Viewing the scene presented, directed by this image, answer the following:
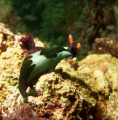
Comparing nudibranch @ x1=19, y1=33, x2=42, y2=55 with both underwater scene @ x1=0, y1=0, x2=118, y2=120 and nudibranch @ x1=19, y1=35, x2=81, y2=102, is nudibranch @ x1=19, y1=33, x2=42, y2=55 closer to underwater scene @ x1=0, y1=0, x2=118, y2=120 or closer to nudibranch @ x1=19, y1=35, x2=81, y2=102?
underwater scene @ x1=0, y1=0, x2=118, y2=120

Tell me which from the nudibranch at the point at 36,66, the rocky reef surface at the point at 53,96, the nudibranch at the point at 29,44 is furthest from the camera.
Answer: the nudibranch at the point at 29,44

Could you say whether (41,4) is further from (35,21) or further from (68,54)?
(68,54)

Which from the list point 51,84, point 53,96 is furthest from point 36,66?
point 53,96

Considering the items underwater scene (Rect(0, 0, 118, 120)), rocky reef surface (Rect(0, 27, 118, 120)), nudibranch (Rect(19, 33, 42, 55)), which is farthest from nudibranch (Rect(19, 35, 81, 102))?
nudibranch (Rect(19, 33, 42, 55))

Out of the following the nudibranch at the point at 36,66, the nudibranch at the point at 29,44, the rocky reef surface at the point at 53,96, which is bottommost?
the rocky reef surface at the point at 53,96

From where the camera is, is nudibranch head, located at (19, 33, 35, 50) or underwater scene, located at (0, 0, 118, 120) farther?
nudibranch head, located at (19, 33, 35, 50)

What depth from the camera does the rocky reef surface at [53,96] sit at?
1.88 meters

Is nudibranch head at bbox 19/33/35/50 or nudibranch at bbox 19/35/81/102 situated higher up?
nudibranch head at bbox 19/33/35/50

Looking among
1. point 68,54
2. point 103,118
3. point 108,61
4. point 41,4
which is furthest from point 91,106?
point 41,4

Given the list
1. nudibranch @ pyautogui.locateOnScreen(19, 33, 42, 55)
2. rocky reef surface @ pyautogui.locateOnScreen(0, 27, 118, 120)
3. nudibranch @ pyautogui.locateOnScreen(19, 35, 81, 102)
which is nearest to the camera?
rocky reef surface @ pyautogui.locateOnScreen(0, 27, 118, 120)

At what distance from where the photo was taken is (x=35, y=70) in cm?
200

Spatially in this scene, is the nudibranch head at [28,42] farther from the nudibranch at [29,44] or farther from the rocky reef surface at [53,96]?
the rocky reef surface at [53,96]

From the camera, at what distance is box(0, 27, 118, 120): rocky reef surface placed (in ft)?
6.17

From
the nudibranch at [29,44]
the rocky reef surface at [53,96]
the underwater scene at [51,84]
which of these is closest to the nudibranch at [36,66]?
the underwater scene at [51,84]
